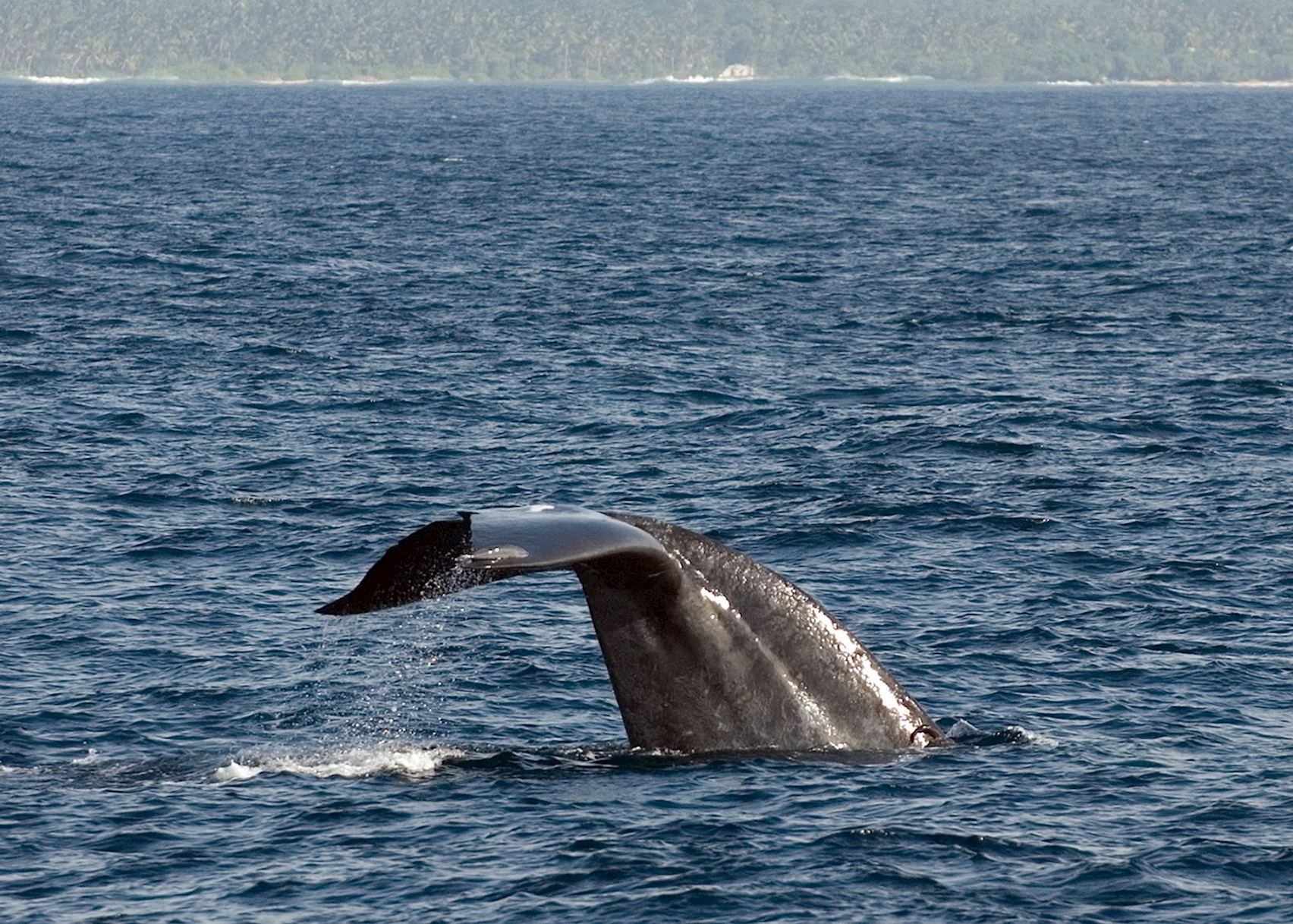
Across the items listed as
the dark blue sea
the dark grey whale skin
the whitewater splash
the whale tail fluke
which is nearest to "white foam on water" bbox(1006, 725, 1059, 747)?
the dark blue sea

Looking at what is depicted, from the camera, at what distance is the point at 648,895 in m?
17.3

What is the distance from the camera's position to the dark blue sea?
18172 millimetres

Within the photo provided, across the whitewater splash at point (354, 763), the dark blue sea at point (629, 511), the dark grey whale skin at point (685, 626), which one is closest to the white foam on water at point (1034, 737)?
the dark blue sea at point (629, 511)

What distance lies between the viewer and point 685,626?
16.4 metres

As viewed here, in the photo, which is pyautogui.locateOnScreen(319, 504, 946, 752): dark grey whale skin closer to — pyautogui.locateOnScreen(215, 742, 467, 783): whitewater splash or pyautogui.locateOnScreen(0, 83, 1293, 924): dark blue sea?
pyautogui.locateOnScreen(0, 83, 1293, 924): dark blue sea

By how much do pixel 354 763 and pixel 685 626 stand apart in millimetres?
5786

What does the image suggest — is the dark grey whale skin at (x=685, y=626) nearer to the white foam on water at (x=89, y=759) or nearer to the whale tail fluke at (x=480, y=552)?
the whale tail fluke at (x=480, y=552)

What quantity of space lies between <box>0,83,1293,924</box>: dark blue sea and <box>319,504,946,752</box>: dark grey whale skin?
0.58m

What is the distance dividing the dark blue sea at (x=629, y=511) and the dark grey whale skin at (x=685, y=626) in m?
0.58

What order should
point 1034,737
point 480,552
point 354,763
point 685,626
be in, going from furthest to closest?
point 1034,737 < point 354,763 < point 685,626 < point 480,552

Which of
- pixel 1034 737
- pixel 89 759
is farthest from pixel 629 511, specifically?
pixel 89 759

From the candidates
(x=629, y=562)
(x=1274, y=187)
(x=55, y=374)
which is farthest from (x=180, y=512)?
(x=1274, y=187)

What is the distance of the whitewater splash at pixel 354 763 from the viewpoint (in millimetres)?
20484

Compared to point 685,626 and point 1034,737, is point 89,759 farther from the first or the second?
point 1034,737
